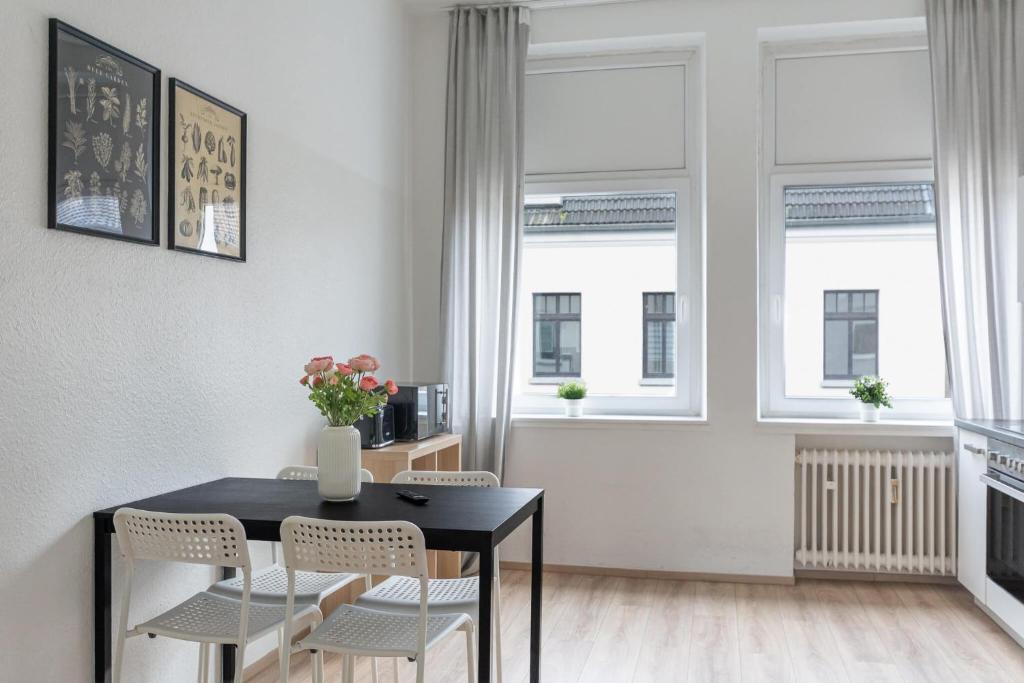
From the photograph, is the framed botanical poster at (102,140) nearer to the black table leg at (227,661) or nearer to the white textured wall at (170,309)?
the white textured wall at (170,309)

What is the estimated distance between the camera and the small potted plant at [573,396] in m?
4.65

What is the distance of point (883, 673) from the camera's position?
3.15 metres

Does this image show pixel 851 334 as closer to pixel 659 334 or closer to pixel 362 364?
pixel 659 334

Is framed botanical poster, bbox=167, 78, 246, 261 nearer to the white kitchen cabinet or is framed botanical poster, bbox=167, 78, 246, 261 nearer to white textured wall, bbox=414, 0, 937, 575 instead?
white textured wall, bbox=414, 0, 937, 575

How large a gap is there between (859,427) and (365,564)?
3.11 meters

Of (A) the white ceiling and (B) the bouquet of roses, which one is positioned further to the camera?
(A) the white ceiling

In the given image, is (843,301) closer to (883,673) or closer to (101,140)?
(883,673)

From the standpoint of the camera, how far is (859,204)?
4.55 metres

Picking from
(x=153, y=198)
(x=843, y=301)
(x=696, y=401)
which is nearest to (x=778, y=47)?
(x=843, y=301)

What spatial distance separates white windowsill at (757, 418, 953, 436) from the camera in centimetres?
428

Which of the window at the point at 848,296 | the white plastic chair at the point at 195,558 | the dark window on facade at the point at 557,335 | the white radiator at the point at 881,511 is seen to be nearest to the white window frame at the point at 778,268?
the window at the point at 848,296

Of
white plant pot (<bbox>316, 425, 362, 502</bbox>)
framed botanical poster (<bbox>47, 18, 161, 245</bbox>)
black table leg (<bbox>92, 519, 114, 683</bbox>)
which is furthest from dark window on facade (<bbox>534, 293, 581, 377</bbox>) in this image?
black table leg (<bbox>92, 519, 114, 683</bbox>)

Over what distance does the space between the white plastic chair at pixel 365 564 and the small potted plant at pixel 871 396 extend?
292 cm

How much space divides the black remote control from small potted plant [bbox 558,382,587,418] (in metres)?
2.09
